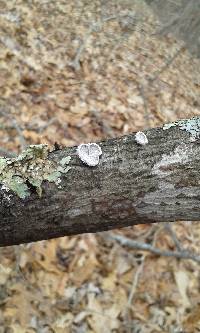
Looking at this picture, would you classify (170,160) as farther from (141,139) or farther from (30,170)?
(30,170)

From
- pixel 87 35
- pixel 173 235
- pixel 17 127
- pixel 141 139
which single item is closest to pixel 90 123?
pixel 17 127

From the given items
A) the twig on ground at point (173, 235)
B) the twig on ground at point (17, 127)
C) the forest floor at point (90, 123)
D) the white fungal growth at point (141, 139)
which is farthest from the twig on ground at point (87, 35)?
the white fungal growth at point (141, 139)

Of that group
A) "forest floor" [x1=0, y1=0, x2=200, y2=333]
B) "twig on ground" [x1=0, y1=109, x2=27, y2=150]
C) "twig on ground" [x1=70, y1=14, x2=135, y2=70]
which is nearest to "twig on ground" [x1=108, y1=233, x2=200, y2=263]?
"forest floor" [x1=0, y1=0, x2=200, y2=333]

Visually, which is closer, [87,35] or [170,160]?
[170,160]

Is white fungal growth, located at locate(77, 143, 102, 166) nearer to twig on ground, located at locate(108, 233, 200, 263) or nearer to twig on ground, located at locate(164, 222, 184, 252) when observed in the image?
twig on ground, located at locate(108, 233, 200, 263)

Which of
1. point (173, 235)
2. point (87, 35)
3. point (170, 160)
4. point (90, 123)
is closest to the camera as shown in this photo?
point (170, 160)
